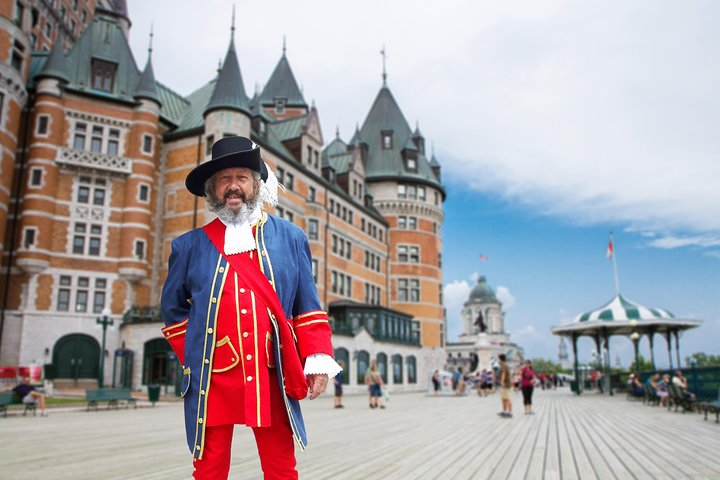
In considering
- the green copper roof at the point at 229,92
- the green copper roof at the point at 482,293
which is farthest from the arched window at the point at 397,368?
the green copper roof at the point at 482,293

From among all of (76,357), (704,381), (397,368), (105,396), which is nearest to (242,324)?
(105,396)

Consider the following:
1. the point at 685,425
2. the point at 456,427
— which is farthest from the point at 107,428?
the point at 685,425

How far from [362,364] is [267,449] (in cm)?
3537

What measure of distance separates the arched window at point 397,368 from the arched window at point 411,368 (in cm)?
147

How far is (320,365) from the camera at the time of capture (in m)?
3.15

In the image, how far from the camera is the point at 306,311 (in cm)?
338

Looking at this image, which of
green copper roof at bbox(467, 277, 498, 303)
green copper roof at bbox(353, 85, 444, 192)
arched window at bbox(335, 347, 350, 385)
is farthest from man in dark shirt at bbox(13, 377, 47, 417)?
green copper roof at bbox(467, 277, 498, 303)

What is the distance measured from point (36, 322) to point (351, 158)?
89.4 feet

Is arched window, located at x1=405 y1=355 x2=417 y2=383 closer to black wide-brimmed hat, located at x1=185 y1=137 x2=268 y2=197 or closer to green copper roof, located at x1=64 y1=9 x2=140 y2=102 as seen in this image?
green copper roof, located at x1=64 y1=9 x2=140 y2=102

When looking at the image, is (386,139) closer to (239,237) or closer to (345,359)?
(345,359)

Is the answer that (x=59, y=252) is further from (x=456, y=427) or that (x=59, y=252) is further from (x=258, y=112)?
(x=456, y=427)

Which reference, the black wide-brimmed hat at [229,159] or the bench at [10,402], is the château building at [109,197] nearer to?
the bench at [10,402]

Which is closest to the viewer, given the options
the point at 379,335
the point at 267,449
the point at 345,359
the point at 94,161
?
the point at 267,449

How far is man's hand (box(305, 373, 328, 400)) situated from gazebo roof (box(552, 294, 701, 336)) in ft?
101
